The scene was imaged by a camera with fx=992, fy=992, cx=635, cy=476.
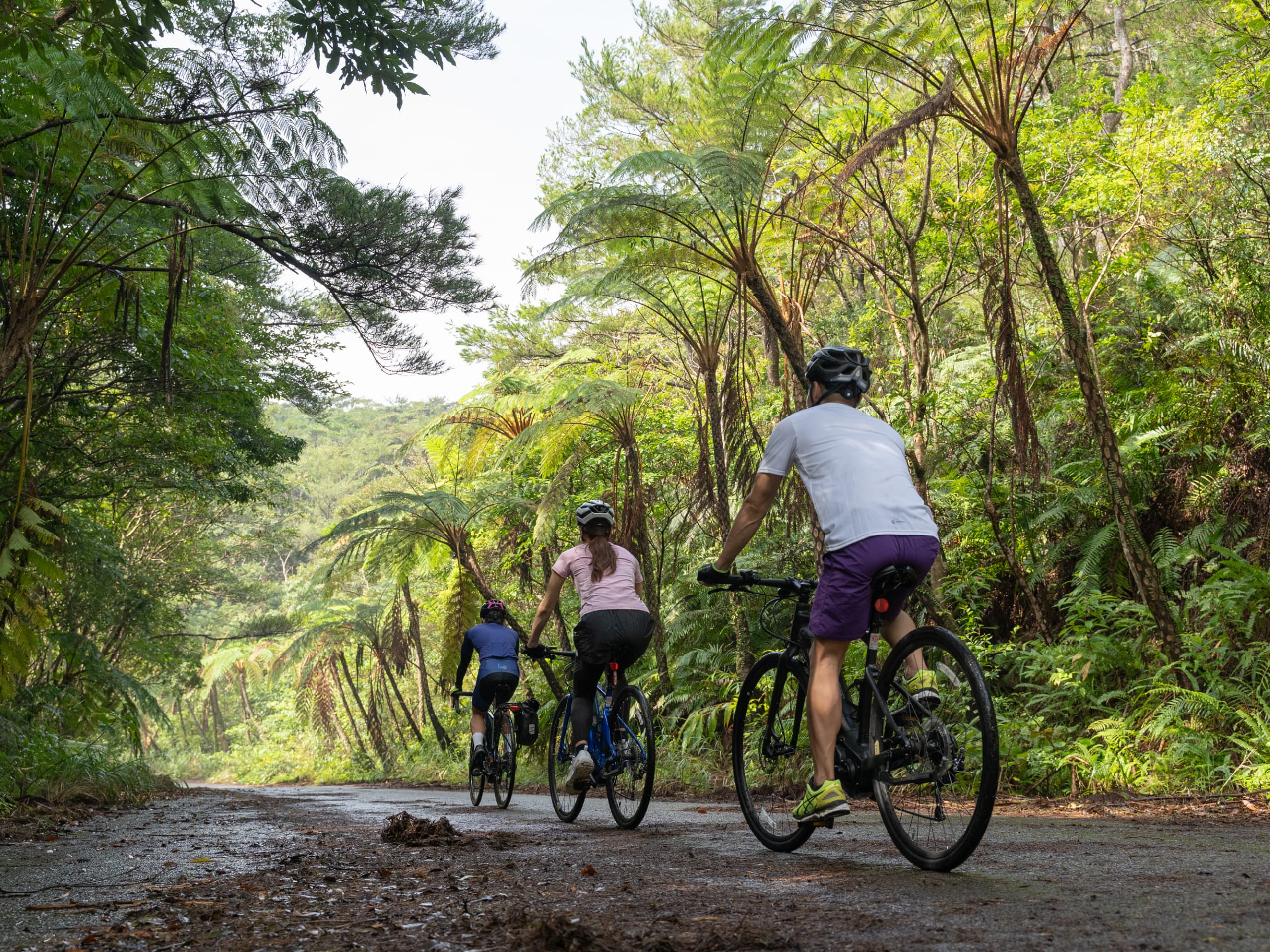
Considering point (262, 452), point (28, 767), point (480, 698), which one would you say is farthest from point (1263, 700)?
point (262, 452)

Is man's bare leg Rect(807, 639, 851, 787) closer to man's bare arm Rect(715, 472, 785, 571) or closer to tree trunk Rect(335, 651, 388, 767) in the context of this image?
man's bare arm Rect(715, 472, 785, 571)

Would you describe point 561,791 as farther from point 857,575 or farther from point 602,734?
point 857,575

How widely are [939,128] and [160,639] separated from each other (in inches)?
682

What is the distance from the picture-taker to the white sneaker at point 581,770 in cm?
644

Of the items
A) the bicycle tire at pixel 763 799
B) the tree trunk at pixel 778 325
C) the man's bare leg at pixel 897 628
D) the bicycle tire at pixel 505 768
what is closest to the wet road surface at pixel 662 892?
the bicycle tire at pixel 763 799

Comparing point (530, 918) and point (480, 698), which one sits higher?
point (480, 698)

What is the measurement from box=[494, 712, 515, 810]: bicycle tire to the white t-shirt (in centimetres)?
588

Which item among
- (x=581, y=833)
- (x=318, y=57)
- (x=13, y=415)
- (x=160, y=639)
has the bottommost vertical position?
(x=581, y=833)

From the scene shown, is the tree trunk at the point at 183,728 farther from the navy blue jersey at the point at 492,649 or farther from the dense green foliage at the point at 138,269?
the navy blue jersey at the point at 492,649

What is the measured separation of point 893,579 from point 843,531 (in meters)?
0.27

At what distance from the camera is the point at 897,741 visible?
12.7 ft

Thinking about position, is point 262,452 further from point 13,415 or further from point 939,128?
point 939,128

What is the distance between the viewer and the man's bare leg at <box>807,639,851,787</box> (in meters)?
3.99

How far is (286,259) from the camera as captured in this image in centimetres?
971
